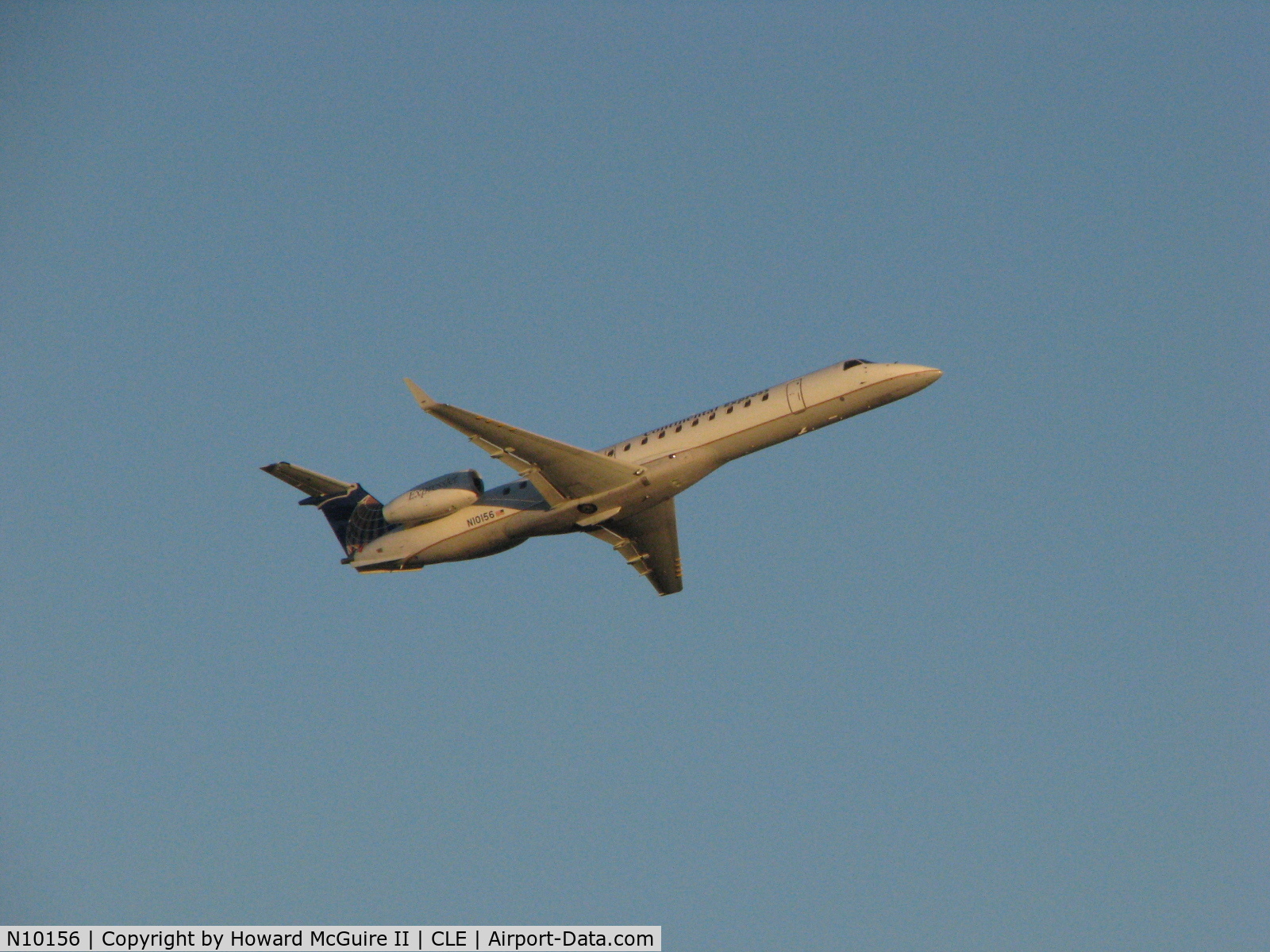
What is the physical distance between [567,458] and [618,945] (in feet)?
39.5

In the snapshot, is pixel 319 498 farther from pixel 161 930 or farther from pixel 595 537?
pixel 161 930

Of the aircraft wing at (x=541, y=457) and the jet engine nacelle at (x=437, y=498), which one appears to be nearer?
the aircraft wing at (x=541, y=457)

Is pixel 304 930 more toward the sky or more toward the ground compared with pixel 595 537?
more toward the ground

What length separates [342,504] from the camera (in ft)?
135

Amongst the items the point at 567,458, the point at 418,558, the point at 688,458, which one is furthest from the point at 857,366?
the point at 418,558

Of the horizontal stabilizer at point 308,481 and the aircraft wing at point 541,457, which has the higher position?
the horizontal stabilizer at point 308,481

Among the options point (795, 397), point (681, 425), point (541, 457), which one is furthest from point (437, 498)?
point (795, 397)

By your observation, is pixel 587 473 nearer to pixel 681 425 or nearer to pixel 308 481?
pixel 681 425

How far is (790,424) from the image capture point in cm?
3462

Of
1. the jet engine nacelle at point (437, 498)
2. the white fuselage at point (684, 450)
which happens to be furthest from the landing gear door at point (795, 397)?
the jet engine nacelle at point (437, 498)

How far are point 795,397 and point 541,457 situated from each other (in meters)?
6.60

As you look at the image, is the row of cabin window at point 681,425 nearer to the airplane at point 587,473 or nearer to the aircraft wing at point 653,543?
the airplane at point 587,473

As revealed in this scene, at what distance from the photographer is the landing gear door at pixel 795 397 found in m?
34.4

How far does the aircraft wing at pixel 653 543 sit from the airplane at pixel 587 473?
3.5 inches
